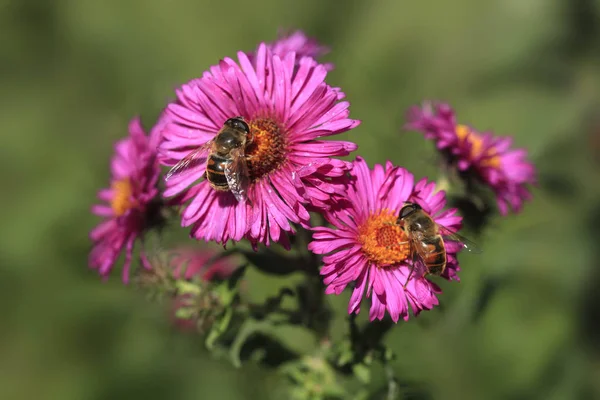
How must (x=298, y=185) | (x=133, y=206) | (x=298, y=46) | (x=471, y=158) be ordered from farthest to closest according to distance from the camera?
(x=298, y=46), (x=471, y=158), (x=133, y=206), (x=298, y=185)

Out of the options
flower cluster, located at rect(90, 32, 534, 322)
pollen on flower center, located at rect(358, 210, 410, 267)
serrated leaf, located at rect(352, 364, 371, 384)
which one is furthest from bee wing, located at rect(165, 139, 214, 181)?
serrated leaf, located at rect(352, 364, 371, 384)

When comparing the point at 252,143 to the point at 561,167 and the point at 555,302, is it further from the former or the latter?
the point at 561,167

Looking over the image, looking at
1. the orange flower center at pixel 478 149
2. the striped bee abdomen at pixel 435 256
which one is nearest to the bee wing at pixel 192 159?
the striped bee abdomen at pixel 435 256

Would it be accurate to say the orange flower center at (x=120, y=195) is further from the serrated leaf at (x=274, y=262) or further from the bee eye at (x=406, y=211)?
the bee eye at (x=406, y=211)

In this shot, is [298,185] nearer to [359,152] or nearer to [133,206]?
[133,206]

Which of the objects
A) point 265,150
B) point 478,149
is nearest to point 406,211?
point 265,150

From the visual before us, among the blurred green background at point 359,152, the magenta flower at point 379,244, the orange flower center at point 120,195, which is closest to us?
the magenta flower at point 379,244

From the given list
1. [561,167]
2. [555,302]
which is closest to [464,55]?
[561,167]

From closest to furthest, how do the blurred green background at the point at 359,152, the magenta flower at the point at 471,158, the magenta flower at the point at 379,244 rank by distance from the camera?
the magenta flower at the point at 379,244
the magenta flower at the point at 471,158
the blurred green background at the point at 359,152
